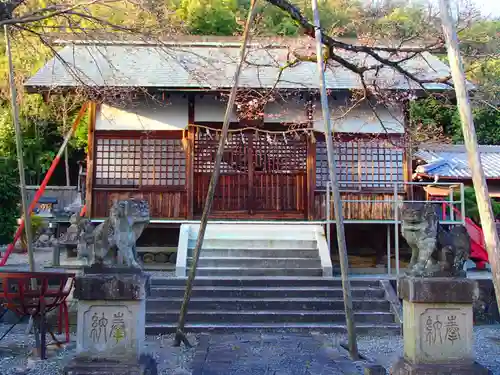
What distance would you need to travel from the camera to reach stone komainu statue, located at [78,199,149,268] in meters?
5.38

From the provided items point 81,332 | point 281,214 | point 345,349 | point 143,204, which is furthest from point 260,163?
point 81,332

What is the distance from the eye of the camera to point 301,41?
1140cm

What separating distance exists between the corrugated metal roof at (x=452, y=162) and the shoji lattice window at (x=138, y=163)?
6.52 m

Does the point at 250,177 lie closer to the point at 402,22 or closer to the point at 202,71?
the point at 202,71

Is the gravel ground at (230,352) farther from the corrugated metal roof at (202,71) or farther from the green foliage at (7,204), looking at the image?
the corrugated metal roof at (202,71)

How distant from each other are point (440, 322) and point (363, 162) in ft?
25.6

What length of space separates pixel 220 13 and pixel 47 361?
57.7 ft

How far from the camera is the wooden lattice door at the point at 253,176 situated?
12.8 metres

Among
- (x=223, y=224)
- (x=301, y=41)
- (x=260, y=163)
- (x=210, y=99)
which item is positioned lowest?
(x=223, y=224)

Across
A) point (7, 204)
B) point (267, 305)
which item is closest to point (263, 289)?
point (267, 305)

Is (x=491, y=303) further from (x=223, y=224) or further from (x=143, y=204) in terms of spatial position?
(x=143, y=204)

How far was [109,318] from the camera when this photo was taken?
5.25 metres

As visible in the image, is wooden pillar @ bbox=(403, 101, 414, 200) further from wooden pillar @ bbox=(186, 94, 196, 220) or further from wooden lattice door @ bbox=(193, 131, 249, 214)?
wooden pillar @ bbox=(186, 94, 196, 220)

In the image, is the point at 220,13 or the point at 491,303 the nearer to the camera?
the point at 491,303
